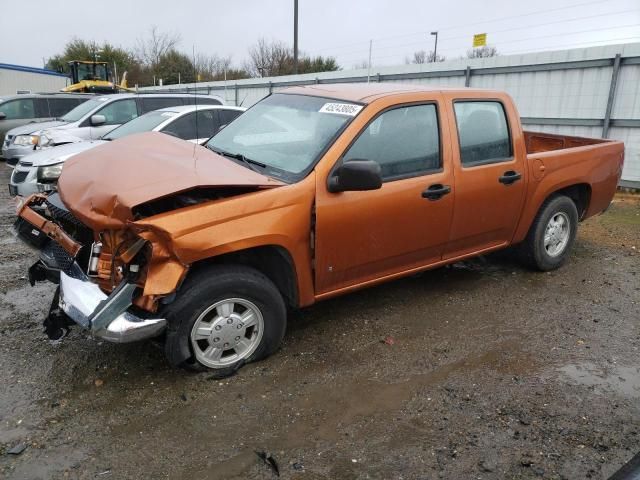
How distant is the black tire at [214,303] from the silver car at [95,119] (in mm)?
7282

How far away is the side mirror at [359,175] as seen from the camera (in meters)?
3.35

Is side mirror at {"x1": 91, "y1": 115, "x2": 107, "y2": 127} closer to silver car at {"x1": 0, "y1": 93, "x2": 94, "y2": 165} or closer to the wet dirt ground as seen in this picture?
silver car at {"x1": 0, "y1": 93, "x2": 94, "y2": 165}

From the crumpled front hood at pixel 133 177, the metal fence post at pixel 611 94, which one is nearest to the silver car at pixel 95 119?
the crumpled front hood at pixel 133 177

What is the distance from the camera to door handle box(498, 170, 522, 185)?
453 cm

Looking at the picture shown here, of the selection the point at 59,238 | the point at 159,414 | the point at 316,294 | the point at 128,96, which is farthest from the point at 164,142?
the point at 128,96

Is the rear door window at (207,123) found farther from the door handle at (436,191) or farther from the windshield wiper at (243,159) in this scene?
the door handle at (436,191)

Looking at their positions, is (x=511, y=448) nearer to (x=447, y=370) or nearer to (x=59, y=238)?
(x=447, y=370)

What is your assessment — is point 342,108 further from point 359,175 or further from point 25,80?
point 25,80

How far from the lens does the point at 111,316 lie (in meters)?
2.94

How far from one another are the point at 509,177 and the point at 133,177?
3161mm

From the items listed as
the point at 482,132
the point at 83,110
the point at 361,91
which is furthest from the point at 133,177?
the point at 83,110

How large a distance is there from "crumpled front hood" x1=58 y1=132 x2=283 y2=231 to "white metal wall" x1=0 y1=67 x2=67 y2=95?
3287 centimetres

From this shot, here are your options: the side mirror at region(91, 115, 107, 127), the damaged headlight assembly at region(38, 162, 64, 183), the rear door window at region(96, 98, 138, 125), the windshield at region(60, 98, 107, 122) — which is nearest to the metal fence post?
the rear door window at region(96, 98, 138, 125)

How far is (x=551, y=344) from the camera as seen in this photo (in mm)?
3994
